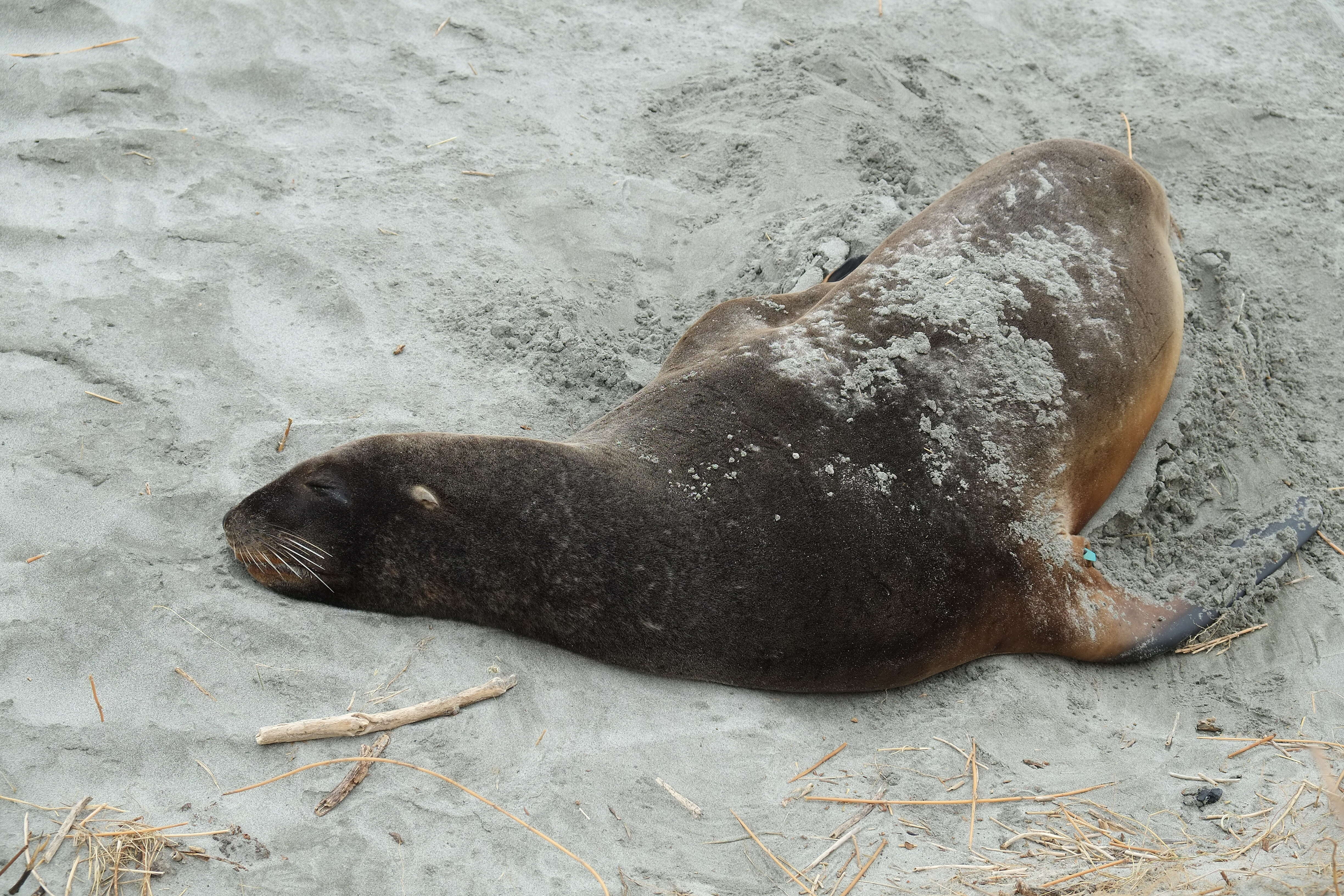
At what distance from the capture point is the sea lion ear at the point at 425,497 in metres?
3.65

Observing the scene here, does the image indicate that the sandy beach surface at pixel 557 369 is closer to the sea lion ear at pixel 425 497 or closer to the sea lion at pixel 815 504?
the sea lion at pixel 815 504

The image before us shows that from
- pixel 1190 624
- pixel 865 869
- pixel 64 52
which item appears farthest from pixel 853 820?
pixel 64 52

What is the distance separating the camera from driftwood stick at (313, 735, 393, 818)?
272 cm

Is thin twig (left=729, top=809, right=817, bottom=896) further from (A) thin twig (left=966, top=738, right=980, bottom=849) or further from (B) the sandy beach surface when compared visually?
(A) thin twig (left=966, top=738, right=980, bottom=849)

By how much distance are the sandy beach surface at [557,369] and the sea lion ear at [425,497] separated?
396 mm

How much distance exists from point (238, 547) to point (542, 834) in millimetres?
1502

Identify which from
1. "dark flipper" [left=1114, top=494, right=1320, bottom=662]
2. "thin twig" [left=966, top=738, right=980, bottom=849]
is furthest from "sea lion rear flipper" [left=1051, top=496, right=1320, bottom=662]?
"thin twig" [left=966, top=738, right=980, bottom=849]

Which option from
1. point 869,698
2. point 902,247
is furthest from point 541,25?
point 869,698

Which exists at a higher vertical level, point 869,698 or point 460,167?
point 460,167

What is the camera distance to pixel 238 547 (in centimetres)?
350

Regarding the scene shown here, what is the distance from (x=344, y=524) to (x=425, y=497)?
0.96 ft

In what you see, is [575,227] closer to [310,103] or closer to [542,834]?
[310,103]

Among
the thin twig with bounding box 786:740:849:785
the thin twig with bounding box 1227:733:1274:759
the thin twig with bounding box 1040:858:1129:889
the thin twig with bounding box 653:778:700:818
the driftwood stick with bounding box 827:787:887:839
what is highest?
the thin twig with bounding box 1040:858:1129:889

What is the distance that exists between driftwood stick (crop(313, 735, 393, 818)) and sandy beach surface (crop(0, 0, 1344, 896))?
0.03 m
